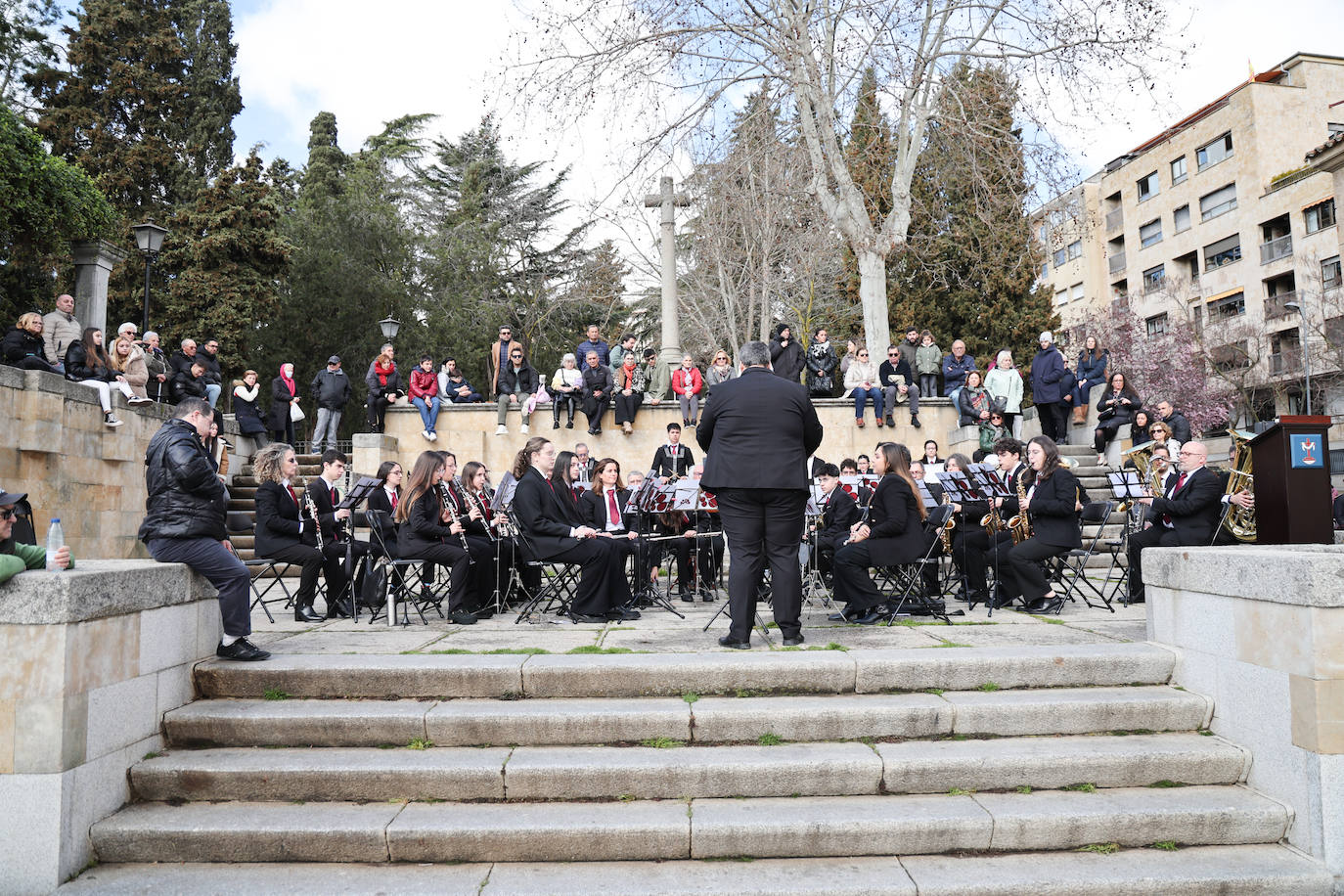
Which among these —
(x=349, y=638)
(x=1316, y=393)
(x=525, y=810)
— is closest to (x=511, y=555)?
(x=349, y=638)

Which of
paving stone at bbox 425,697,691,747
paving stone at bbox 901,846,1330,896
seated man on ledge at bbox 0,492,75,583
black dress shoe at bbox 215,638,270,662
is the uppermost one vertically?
seated man on ledge at bbox 0,492,75,583

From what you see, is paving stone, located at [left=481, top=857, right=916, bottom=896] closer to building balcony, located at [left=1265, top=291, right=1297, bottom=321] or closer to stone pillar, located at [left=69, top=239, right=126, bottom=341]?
stone pillar, located at [left=69, top=239, right=126, bottom=341]

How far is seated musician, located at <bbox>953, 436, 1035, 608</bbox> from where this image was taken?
24.8ft

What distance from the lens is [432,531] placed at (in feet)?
23.8

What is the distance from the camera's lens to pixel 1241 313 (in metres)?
38.8

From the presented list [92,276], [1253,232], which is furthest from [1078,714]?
[1253,232]

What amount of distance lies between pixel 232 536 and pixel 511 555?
21.5 ft

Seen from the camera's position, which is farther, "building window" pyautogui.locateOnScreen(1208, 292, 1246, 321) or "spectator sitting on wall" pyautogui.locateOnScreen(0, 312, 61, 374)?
"building window" pyautogui.locateOnScreen(1208, 292, 1246, 321)

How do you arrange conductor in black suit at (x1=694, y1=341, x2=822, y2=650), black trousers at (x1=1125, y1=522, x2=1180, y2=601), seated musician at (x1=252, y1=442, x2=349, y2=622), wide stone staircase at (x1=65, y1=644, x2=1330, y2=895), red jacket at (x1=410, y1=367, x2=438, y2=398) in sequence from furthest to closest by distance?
red jacket at (x1=410, y1=367, x2=438, y2=398) < seated musician at (x1=252, y1=442, x2=349, y2=622) < black trousers at (x1=1125, y1=522, x2=1180, y2=601) < conductor in black suit at (x1=694, y1=341, x2=822, y2=650) < wide stone staircase at (x1=65, y1=644, x2=1330, y2=895)

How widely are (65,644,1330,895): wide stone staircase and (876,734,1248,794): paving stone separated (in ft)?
0.04

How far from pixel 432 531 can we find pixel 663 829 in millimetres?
4219

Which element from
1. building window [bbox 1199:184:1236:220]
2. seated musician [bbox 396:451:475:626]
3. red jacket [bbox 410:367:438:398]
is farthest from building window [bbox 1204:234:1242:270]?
seated musician [bbox 396:451:475:626]

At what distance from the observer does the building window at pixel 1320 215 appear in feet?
112

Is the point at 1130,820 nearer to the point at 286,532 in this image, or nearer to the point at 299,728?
the point at 299,728
